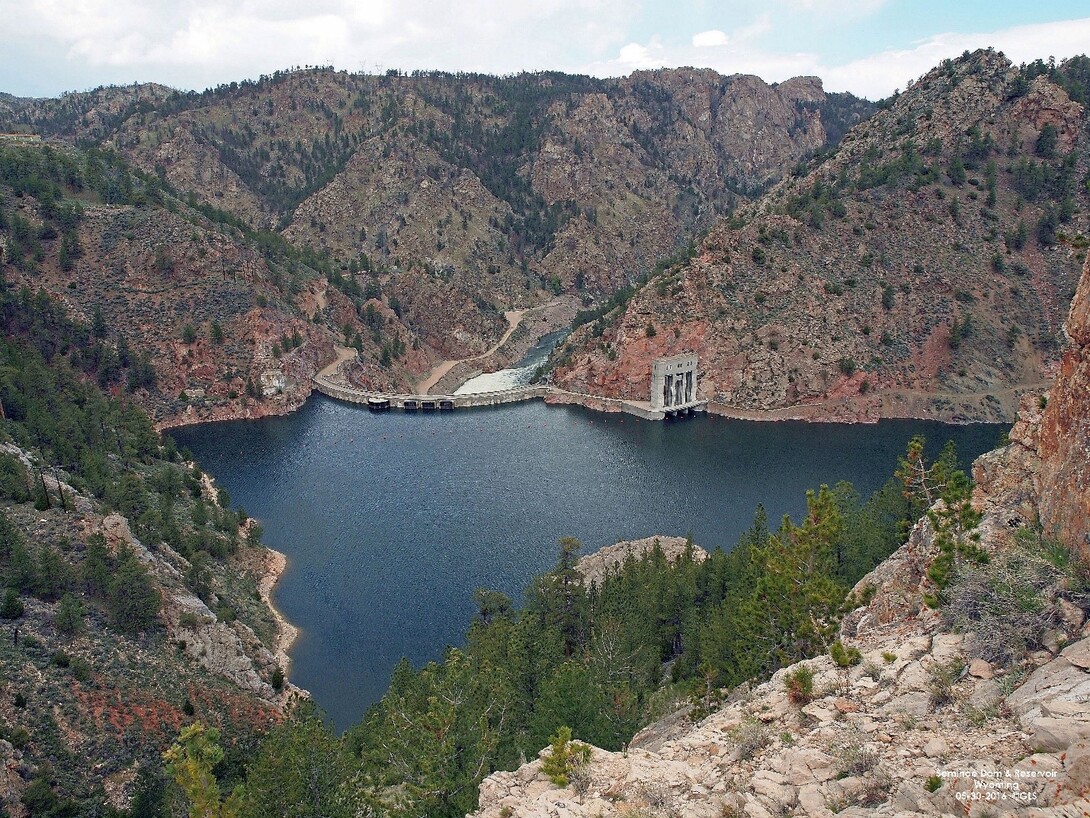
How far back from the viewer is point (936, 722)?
43.4ft

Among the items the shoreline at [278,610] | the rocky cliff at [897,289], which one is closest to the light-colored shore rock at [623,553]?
the shoreline at [278,610]

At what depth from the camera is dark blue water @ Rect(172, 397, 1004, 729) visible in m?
57.5

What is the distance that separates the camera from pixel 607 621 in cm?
4253

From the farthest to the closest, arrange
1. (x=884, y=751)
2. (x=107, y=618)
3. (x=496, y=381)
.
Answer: (x=496, y=381) → (x=107, y=618) → (x=884, y=751)

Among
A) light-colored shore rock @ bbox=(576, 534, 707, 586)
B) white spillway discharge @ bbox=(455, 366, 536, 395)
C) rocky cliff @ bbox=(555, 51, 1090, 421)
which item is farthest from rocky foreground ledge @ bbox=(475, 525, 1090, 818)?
white spillway discharge @ bbox=(455, 366, 536, 395)

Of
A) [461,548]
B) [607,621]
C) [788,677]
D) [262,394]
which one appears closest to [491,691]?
[607,621]

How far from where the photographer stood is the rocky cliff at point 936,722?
36.0 feet

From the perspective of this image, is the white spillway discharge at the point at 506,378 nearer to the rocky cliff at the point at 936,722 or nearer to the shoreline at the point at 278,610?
the shoreline at the point at 278,610

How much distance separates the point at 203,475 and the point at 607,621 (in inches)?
2277

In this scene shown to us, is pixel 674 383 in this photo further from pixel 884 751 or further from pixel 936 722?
pixel 884 751

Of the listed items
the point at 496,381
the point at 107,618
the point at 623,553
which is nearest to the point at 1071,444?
the point at 107,618

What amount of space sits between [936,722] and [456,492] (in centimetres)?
6857

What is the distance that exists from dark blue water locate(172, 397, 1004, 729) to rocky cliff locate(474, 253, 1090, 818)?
3716 centimetres

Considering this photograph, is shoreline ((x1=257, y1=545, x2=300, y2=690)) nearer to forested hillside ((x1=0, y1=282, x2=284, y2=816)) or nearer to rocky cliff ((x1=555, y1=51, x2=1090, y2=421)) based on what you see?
forested hillside ((x1=0, y1=282, x2=284, y2=816))
